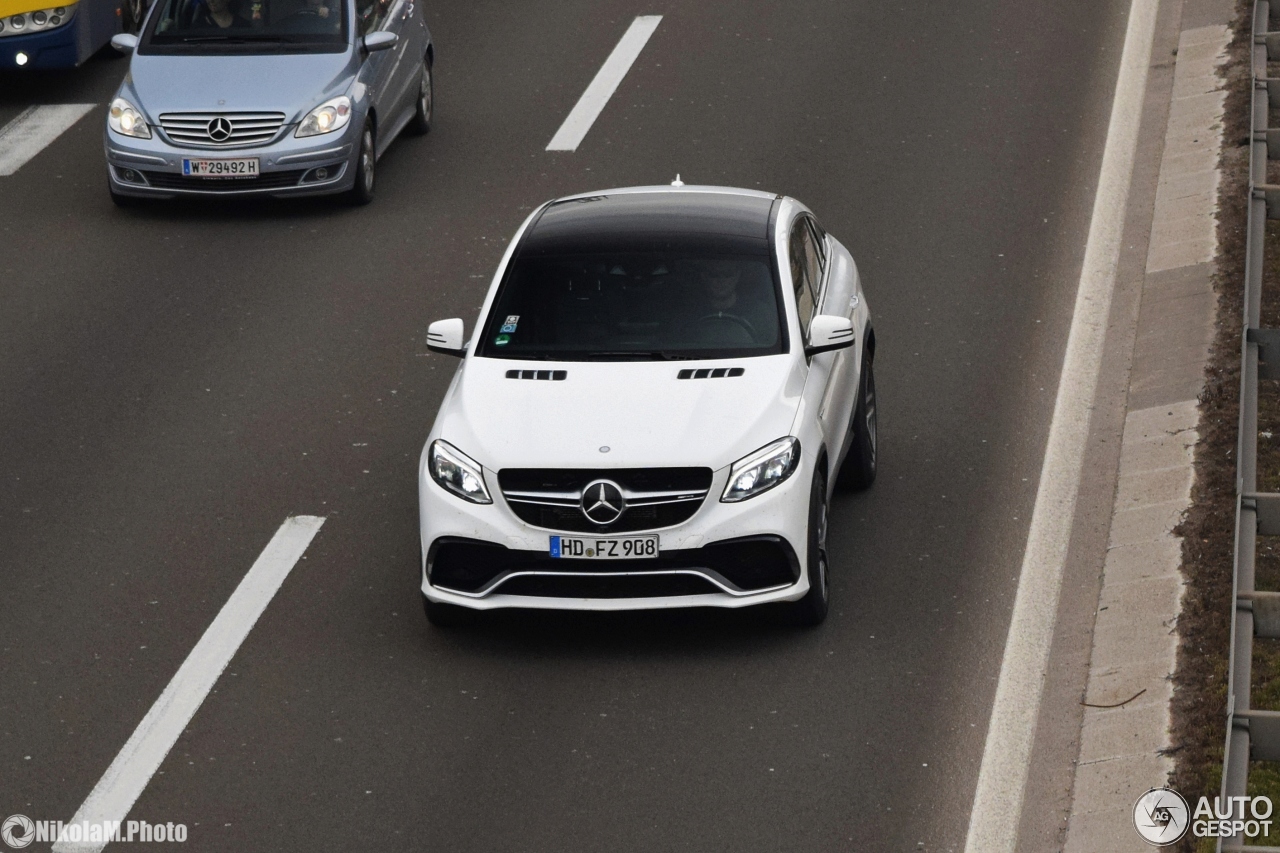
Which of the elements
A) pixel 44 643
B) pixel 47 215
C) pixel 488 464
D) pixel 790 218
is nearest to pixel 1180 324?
pixel 790 218

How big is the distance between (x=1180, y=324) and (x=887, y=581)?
422 cm

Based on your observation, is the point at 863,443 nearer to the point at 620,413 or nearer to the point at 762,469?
the point at 762,469

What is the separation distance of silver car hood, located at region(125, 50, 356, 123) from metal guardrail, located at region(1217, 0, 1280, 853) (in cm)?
692

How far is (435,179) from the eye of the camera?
17.3 m

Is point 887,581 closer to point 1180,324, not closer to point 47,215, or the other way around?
point 1180,324

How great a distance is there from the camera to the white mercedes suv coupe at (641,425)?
30.1ft

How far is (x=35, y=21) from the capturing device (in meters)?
18.9

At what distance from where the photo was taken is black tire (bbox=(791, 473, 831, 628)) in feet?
30.9

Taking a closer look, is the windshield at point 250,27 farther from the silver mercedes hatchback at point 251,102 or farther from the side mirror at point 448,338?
the side mirror at point 448,338

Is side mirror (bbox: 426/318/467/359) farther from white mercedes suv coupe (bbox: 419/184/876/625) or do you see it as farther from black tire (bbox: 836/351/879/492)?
black tire (bbox: 836/351/879/492)

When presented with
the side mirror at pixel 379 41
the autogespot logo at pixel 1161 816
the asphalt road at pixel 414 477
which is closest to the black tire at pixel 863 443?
the asphalt road at pixel 414 477

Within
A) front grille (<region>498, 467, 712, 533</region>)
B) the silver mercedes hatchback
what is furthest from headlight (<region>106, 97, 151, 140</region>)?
front grille (<region>498, 467, 712, 533</region>)

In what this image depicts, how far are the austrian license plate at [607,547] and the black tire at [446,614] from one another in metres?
0.69

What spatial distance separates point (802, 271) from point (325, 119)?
258 inches
